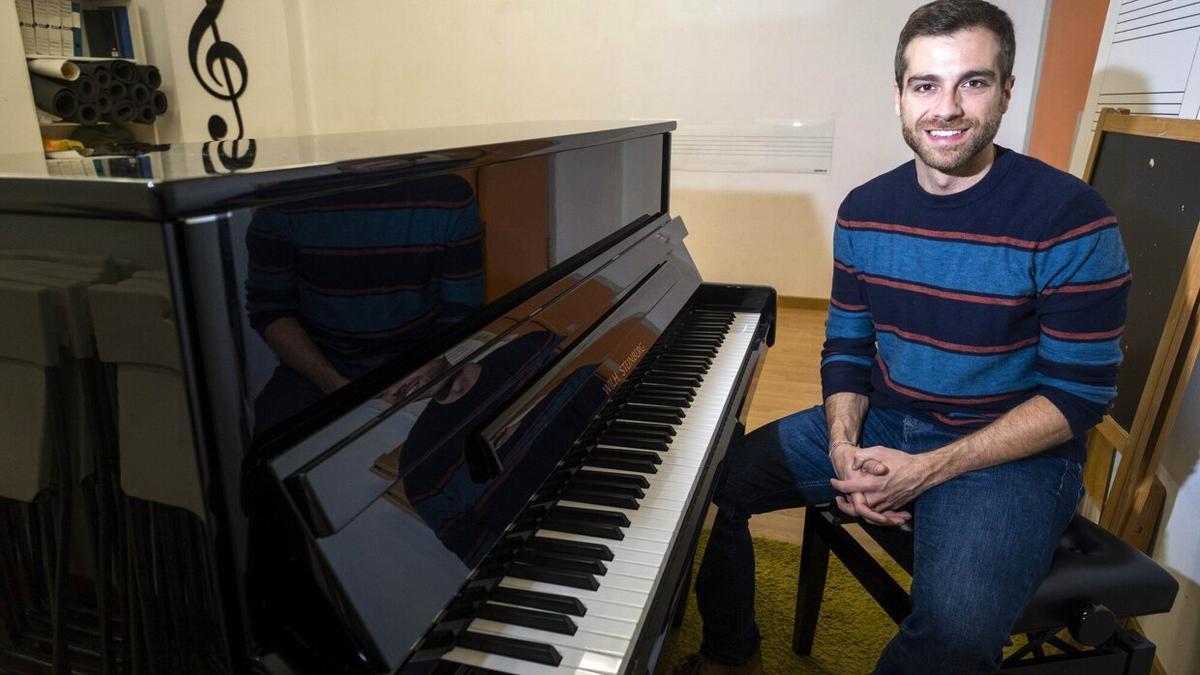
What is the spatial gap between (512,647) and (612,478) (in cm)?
36

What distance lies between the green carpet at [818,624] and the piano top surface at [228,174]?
1.03m

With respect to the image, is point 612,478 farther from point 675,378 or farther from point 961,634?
point 961,634

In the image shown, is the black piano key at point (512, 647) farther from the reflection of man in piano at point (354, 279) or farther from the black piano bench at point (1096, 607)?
the black piano bench at point (1096, 607)

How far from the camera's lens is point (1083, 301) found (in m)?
1.21

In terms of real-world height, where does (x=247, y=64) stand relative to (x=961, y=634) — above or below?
above

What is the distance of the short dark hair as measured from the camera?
1.23 metres

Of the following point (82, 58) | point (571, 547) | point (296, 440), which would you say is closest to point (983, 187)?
point (571, 547)

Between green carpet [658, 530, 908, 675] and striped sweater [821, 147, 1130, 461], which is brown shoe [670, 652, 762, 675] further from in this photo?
striped sweater [821, 147, 1130, 461]

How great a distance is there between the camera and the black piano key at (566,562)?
826 millimetres

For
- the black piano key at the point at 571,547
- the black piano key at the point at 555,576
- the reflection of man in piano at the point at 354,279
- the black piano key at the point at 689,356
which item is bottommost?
the black piano key at the point at 689,356

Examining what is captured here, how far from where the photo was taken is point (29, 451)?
64cm

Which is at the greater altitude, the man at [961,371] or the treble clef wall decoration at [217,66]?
the treble clef wall decoration at [217,66]

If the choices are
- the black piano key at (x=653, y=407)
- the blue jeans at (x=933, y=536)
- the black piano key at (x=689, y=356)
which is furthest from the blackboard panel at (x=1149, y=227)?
the black piano key at (x=653, y=407)

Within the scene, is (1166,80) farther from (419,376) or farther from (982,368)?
(419,376)
